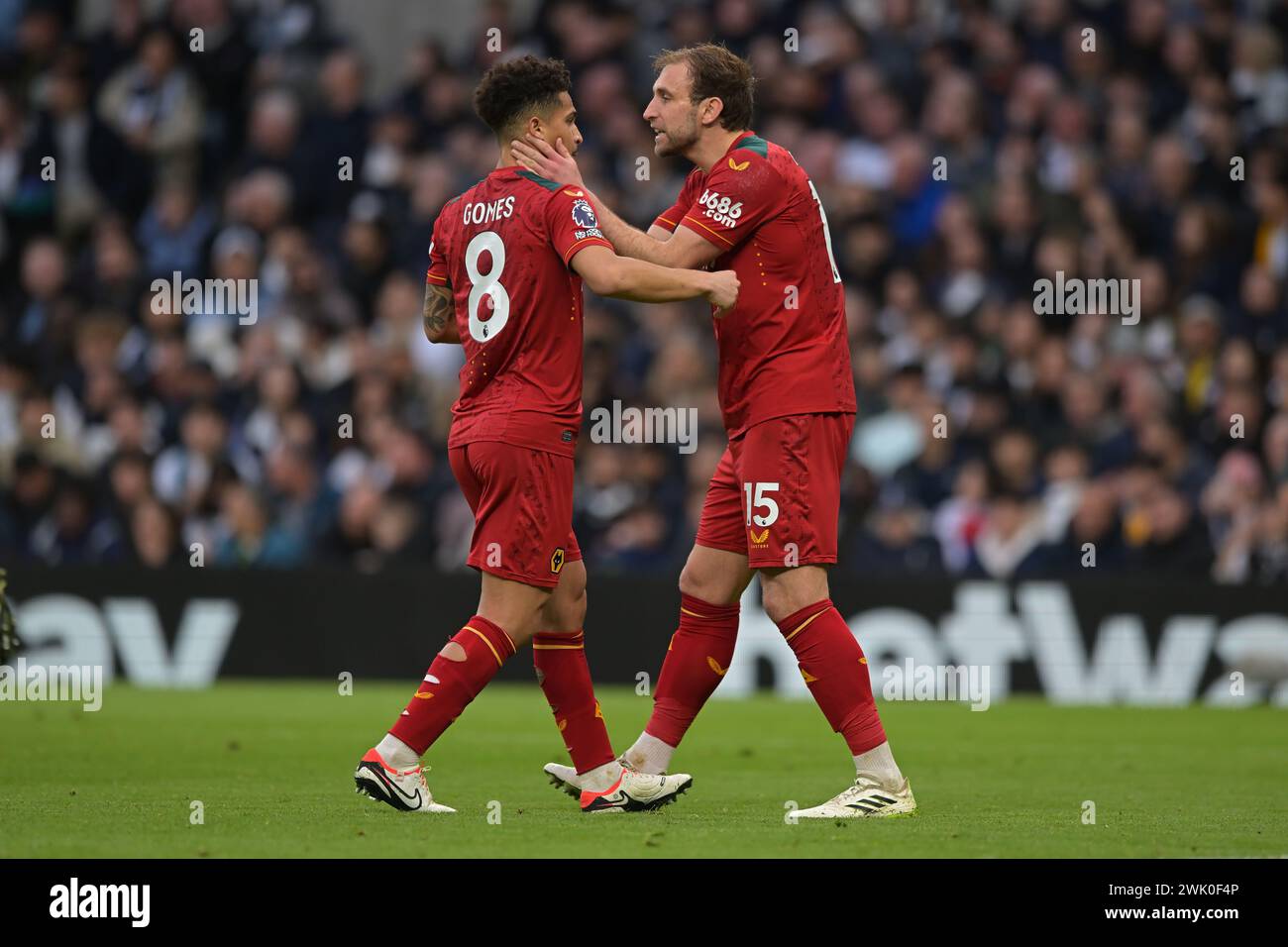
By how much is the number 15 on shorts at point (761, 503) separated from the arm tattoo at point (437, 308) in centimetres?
134

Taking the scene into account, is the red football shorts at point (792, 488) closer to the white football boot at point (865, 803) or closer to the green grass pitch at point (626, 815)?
the white football boot at point (865, 803)

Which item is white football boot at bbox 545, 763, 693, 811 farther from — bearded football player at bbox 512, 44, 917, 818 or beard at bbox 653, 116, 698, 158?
beard at bbox 653, 116, 698, 158

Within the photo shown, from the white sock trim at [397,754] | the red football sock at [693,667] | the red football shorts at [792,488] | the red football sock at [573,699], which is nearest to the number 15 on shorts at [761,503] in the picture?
the red football shorts at [792,488]

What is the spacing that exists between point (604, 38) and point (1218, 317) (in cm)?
630

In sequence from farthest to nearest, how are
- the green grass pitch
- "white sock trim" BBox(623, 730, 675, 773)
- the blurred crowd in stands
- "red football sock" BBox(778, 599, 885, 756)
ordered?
the blurred crowd in stands
"white sock trim" BBox(623, 730, 675, 773)
"red football sock" BBox(778, 599, 885, 756)
the green grass pitch

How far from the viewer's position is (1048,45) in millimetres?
17234

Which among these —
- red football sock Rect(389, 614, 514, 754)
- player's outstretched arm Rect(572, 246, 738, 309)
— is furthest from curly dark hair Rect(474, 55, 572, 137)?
red football sock Rect(389, 614, 514, 754)

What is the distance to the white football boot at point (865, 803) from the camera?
6871mm

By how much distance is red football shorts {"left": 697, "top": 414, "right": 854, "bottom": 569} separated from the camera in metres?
6.99

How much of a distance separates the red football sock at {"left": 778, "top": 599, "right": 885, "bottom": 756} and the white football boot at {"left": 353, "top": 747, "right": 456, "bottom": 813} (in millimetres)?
1388

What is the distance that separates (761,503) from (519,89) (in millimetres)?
1695

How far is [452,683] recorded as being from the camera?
6.84m

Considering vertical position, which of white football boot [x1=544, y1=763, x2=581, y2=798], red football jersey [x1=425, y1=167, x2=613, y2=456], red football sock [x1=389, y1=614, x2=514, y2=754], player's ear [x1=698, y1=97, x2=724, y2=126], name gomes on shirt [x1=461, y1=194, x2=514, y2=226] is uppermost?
player's ear [x1=698, y1=97, x2=724, y2=126]

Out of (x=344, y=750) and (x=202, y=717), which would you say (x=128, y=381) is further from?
(x=344, y=750)
